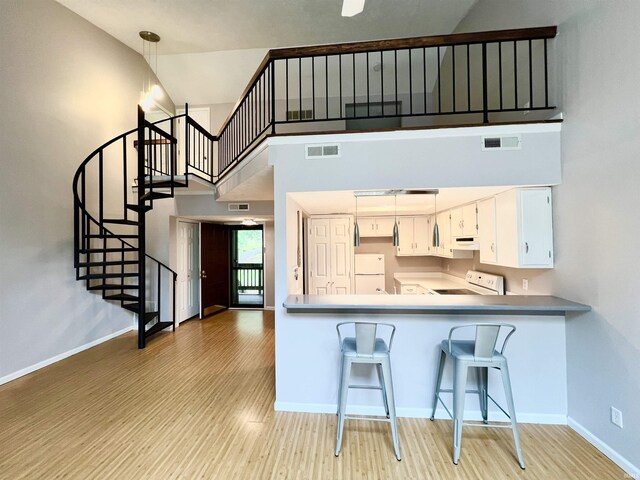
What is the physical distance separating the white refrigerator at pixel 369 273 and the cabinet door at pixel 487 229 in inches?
91.1

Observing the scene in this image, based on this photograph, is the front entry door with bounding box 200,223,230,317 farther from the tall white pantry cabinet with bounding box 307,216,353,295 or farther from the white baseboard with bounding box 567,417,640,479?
the white baseboard with bounding box 567,417,640,479

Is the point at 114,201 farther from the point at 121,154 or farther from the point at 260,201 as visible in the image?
the point at 260,201

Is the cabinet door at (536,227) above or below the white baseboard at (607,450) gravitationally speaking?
above

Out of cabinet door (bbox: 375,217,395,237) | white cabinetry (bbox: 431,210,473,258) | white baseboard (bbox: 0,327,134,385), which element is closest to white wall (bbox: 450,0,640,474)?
white cabinetry (bbox: 431,210,473,258)

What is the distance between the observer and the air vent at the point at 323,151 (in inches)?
108

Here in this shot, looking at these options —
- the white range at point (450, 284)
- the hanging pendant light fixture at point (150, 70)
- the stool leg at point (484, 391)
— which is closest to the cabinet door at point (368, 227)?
the white range at point (450, 284)

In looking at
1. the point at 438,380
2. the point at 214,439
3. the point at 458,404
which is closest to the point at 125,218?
the point at 214,439

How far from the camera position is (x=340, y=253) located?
521 centimetres

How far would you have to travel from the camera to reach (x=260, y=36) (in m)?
5.11

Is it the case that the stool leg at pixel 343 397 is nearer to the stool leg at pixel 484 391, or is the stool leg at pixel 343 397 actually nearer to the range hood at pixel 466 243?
the stool leg at pixel 484 391

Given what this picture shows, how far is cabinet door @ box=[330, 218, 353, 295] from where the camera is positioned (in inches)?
204

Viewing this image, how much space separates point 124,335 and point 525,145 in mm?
6305

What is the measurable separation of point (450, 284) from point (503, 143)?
9.21 feet

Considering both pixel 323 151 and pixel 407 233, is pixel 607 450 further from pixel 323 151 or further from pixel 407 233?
pixel 407 233
